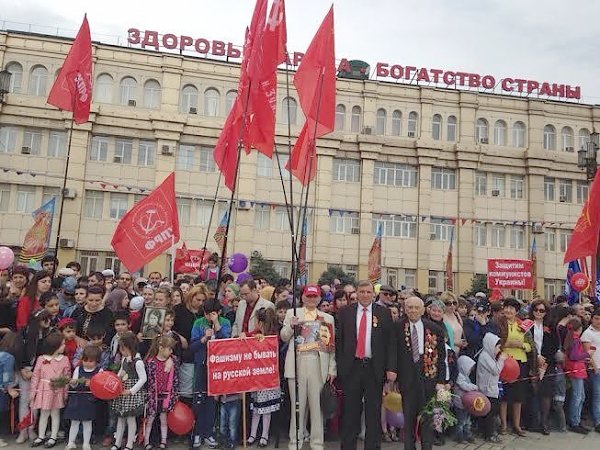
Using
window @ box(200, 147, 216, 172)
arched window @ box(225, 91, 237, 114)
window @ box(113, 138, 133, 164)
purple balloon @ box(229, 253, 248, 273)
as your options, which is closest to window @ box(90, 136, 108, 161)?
window @ box(113, 138, 133, 164)

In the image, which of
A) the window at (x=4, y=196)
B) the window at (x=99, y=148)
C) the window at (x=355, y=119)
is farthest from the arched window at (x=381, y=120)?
the window at (x=4, y=196)

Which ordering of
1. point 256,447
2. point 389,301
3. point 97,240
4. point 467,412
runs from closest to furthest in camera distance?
point 256,447, point 467,412, point 389,301, point 97,240

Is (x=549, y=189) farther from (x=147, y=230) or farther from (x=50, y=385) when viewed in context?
(x=50, y=385)

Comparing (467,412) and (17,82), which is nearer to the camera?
(467,412)

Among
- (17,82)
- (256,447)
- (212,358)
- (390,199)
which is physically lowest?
(256,447)

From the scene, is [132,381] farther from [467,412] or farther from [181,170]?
[181,170]

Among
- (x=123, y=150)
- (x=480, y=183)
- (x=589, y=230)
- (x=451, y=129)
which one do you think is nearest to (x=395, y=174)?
(x=451, y=129)

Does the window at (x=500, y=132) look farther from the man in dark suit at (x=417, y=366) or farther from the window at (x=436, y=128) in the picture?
the man in dark suit at (x=417, y=366)

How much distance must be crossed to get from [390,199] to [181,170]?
12369 millimetres

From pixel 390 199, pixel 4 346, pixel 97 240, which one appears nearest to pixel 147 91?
pixel 97 240

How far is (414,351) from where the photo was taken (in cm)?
604

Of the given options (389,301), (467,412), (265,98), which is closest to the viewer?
(467,412)

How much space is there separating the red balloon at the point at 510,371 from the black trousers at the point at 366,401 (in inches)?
78.9

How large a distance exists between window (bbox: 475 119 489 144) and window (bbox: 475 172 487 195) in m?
2.09
